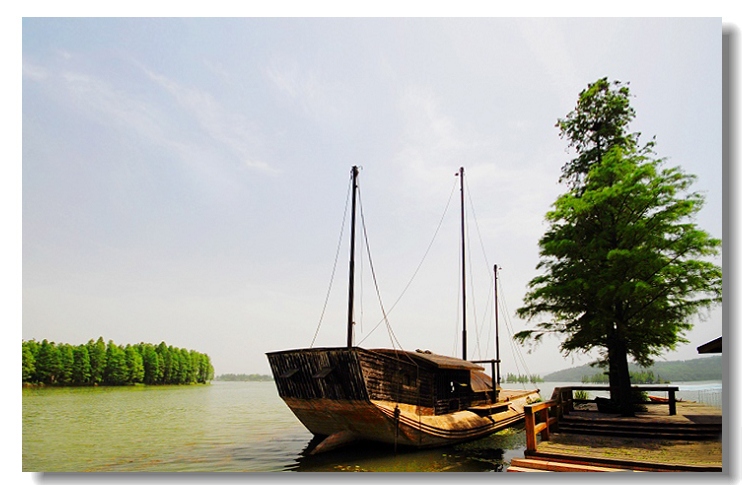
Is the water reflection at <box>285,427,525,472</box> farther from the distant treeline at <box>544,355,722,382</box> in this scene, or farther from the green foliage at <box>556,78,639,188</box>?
the green foliage at <box>556,78,639,188</box>

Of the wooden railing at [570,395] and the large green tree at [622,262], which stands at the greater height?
the large green tree at [622,262]

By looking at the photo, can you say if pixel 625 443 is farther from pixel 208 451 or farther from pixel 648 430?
pixel 208 451

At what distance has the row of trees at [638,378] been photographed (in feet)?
37.5

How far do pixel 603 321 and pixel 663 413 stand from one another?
264 cm

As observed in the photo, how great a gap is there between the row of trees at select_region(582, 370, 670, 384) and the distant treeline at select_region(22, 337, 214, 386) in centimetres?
1207

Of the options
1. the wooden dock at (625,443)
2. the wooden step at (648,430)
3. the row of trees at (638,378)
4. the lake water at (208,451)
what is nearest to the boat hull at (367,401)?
the lake water at (208,451)

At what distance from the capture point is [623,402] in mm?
10711

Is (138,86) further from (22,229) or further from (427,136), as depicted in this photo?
(427,136)

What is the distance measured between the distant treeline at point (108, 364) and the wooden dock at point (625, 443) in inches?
317

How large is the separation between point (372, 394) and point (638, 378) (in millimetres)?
7605

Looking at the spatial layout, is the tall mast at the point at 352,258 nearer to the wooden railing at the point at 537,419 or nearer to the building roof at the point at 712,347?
the wooden railing at the point at 537,419

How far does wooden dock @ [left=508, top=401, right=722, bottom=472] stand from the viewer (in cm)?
646

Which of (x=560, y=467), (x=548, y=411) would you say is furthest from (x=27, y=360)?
(x=548, y=411)

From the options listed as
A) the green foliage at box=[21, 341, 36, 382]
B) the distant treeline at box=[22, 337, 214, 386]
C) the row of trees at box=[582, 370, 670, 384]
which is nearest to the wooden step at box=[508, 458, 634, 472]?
the row of trees at box=[582, 370, 670, 384]
